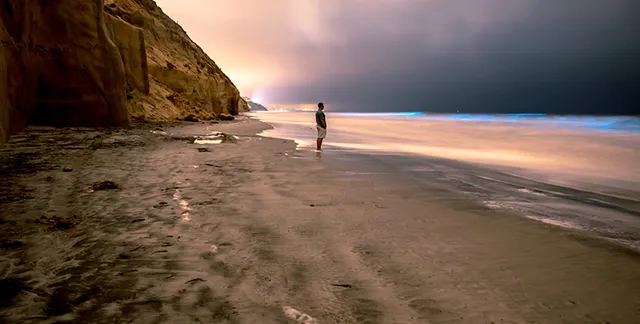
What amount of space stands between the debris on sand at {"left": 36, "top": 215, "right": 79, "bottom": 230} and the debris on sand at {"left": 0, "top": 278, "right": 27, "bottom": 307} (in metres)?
1.25

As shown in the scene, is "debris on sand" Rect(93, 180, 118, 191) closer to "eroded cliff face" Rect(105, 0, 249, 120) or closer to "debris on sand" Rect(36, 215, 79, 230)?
"debris on sand" Rect(36, 215, 79, 230)

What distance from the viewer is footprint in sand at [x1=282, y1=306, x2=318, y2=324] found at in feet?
7.27

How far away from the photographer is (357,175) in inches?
294

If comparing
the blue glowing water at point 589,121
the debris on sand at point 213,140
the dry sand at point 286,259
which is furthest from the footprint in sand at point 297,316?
the blue glowing water at point 589,121

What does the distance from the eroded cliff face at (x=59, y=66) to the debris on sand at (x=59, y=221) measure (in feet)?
27.7

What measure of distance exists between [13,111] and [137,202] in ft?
31.8

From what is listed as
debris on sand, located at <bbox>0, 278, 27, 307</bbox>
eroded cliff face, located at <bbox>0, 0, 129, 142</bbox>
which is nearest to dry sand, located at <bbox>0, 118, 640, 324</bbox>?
debris on sand, located at <bbox>0, 278, 27, 307</bbox>

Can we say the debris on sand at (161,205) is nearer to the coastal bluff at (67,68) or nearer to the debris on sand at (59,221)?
the debris on sand at (59,221)

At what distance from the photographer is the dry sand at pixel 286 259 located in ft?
7.71

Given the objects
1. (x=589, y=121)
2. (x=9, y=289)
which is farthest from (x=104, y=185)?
(x=589, y=121)

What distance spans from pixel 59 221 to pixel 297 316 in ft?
10.3

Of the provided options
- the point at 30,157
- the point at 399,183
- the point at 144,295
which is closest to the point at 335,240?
the point at 144,295

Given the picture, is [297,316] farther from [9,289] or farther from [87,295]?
[9,289]

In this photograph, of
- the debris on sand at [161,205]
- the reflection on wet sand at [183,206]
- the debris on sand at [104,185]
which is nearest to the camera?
the reflection on wet sand at [183,206]
